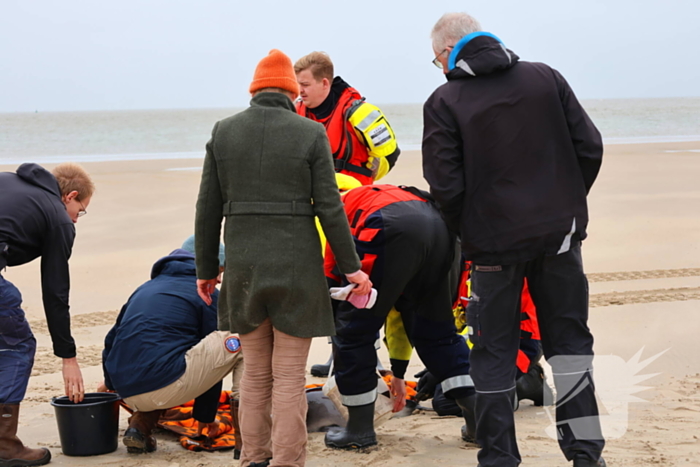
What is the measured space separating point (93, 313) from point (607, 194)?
9.52m

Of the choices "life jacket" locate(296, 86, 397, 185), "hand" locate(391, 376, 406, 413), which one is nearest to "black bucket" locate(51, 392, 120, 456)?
"hand" locate(391, 376, 406, 413)

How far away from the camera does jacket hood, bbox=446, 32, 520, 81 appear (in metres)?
2.93

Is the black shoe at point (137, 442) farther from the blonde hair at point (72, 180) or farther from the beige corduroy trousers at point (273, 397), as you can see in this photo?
the blonde hair at point (72, 180)

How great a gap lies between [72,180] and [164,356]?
3.25 feet

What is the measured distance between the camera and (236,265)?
2967 mm

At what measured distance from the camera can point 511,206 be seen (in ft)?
9.47

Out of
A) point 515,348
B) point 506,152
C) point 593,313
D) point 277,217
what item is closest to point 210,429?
point 277,217

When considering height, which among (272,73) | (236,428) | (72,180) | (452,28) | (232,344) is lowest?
(236,428)

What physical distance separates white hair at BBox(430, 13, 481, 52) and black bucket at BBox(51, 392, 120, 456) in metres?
2.27

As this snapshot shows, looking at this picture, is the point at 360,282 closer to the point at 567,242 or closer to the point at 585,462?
the point at 567,242

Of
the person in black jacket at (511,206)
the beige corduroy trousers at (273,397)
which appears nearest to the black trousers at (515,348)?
the person in black jacket at (511,206)

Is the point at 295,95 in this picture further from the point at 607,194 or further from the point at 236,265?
the point at 607,194

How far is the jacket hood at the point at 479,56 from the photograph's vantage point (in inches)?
115

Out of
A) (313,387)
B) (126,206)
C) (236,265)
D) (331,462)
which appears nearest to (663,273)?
(313,387)
